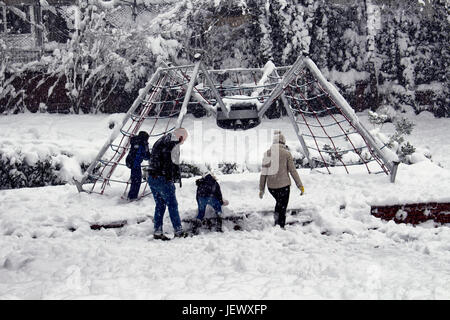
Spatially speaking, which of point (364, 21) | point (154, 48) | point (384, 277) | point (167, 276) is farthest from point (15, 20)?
point (384, 277)

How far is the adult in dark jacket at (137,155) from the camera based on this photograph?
270 inches

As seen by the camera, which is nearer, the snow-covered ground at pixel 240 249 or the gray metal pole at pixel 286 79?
the snow-covered ground at pixel 240 249

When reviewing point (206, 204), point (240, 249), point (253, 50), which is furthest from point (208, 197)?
point (253, 50)

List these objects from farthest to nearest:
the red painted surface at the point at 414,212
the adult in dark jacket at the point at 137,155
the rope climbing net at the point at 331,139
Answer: the rope climbing net at the point at 331,139 → the adult in dark jacket at the point at 137,155 → the red painted surface at the point at 414,212

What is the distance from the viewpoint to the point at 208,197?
598 cm

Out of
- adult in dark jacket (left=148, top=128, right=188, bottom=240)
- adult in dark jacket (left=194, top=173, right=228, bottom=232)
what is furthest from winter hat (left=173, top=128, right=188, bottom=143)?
adult in dark jacket (left=194, top=173, right=228, bottom=232)

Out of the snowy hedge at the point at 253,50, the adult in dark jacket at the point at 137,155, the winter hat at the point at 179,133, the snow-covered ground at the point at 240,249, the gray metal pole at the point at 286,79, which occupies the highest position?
the snowy hedge at the point at 253,50

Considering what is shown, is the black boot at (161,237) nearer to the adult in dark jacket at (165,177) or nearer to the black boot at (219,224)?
the adult in dark jacket at (165,177)

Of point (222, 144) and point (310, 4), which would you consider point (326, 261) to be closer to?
point (222, 144)

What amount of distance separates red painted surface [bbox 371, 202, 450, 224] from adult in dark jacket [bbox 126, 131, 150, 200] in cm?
357

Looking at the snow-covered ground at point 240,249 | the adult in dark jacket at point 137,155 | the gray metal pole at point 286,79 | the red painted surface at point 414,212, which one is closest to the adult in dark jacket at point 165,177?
the snow-covered ground at point 240,249

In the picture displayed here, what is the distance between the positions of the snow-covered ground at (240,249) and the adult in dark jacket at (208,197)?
22cm

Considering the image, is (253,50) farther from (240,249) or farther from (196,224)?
(240,249)

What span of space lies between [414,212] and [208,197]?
3.01 m
